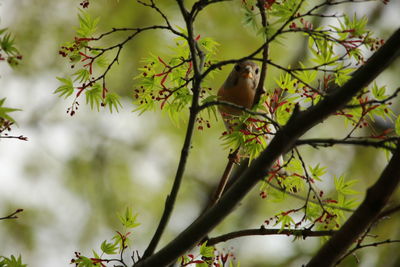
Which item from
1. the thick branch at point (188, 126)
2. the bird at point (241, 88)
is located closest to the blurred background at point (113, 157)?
the bird at point (241, 88)

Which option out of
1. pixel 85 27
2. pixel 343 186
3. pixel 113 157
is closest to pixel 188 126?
pixel 85 27

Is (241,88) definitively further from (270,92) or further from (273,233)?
(273,233)

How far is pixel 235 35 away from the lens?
543 cm

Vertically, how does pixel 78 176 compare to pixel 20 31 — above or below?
below

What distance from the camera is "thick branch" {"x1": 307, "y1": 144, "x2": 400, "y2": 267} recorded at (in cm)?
140

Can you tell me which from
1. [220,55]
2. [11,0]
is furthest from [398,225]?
[11,0]

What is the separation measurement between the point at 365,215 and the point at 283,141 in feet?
0.98

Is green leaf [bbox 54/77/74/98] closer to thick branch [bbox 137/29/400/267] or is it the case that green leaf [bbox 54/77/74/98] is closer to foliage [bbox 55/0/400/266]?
foliage [bbox 55/0/400/266]

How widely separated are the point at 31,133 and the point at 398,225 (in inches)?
161

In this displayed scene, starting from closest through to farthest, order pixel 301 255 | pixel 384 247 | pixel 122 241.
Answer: pixel 122 241 < pixel 384 247 < pixel 301 255

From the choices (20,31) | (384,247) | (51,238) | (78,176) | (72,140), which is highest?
(20,31)

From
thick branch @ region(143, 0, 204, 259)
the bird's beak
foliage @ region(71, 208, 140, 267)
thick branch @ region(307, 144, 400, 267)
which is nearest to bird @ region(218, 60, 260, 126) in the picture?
the bird's beak

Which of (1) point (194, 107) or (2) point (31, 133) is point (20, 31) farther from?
(1) point (194, 107)

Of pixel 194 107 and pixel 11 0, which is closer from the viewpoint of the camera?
pixel 194 107
